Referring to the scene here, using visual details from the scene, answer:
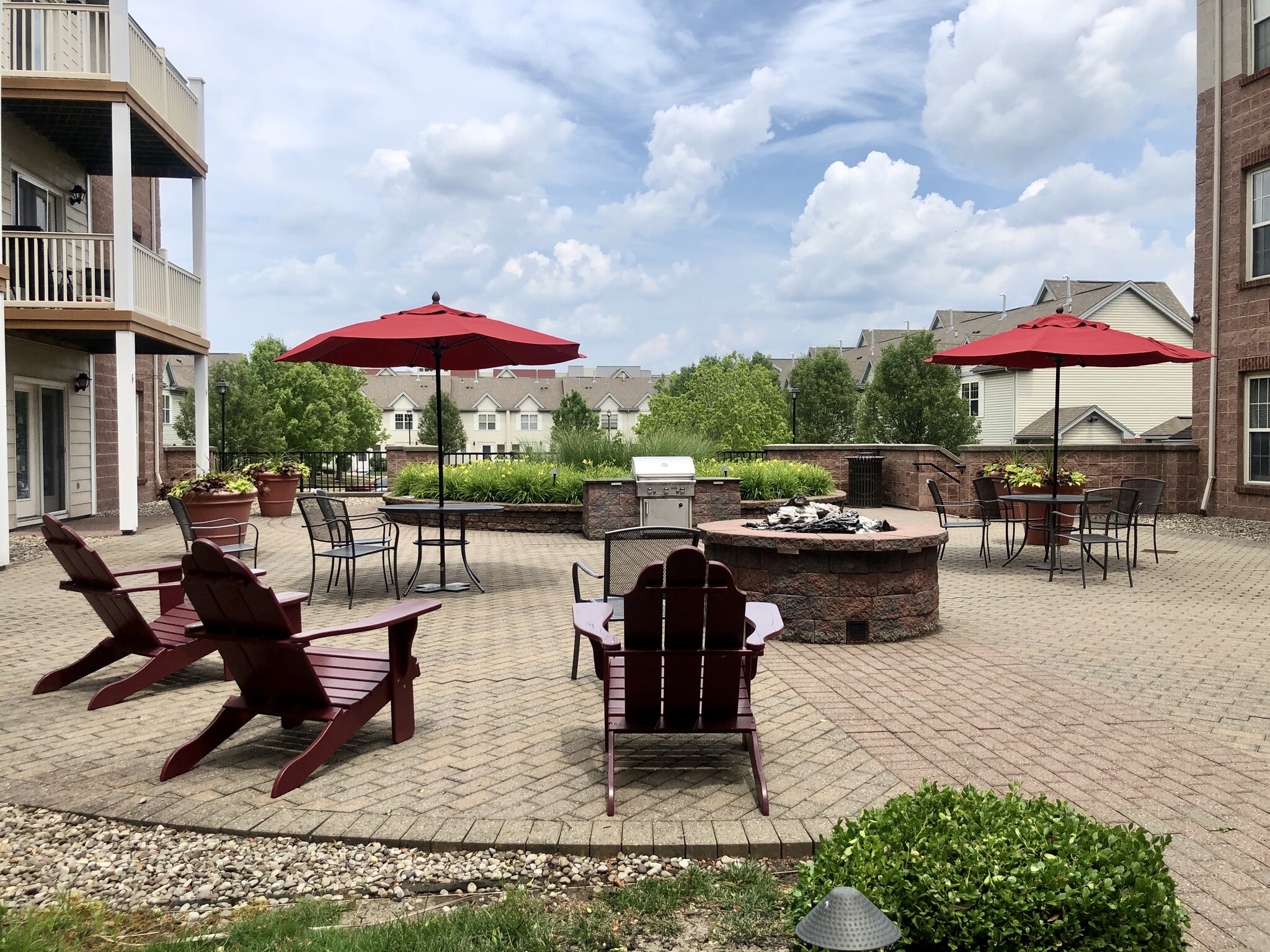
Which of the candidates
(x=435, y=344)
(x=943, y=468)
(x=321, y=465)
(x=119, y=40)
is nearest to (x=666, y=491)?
(x=435, y=344)

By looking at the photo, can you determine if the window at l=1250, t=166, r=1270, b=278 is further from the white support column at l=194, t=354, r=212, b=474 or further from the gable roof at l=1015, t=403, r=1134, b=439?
the gable roof at l=1015, t=403, r=1134, b=439

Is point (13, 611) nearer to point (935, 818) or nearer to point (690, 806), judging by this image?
point (690, 806)

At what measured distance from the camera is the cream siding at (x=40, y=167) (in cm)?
1391

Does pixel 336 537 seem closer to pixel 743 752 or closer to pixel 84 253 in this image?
pixel 743 752

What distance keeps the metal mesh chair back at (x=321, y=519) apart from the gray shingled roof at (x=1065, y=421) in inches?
1206

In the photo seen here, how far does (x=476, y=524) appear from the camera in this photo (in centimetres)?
1507

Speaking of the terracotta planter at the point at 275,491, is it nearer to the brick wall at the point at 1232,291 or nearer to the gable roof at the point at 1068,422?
the brick wall at the point at 1232,291

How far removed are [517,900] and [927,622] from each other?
4.89 meters

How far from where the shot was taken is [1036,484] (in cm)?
1199

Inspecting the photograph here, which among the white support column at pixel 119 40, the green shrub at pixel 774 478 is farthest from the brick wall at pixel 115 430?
the green shrub at pixel 774 478

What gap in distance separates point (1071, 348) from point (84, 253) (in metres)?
13.8

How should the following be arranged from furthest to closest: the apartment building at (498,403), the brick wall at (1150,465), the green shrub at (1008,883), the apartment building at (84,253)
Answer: the apartment building at (498,403)
the brick wall at (1150,465)
the apartment building at (84,253)
the green shrub at (1008,883)

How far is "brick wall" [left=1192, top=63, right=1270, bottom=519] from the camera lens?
1532 cm

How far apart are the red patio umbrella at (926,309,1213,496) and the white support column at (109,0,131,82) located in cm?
1194
